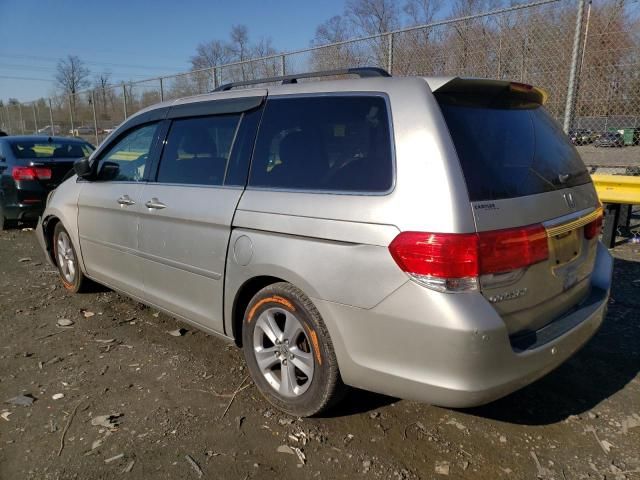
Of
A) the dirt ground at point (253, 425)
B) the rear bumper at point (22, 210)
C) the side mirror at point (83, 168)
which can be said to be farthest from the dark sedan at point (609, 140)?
the rear bumper at point (22, 210)

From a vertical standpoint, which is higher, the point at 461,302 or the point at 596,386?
the point at 461,302

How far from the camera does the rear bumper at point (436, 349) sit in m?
2.04

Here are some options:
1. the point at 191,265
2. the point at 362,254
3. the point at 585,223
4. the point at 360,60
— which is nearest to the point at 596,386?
the point at 585,223

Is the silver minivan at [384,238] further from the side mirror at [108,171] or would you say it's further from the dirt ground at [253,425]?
the side mirror at [108,171]

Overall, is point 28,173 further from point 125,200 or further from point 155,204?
point 155,204

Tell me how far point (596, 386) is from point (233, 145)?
9.18 ft

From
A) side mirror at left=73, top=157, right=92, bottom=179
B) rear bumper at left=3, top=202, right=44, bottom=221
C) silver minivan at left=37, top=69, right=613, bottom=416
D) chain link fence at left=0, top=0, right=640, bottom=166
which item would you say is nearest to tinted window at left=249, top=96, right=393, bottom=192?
silver minivan at left=37, top=69, right=613, bottom=416

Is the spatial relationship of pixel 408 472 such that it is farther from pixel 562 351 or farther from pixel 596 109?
pixel 596 109

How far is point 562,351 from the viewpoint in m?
2.43

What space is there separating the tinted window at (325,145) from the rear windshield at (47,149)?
682cm

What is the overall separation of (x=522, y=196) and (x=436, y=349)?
0.84m

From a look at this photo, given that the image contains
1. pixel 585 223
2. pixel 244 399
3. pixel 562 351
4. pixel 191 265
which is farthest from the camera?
pixel 191 265

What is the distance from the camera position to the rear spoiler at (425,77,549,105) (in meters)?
2.30

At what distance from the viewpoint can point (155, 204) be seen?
348cm
